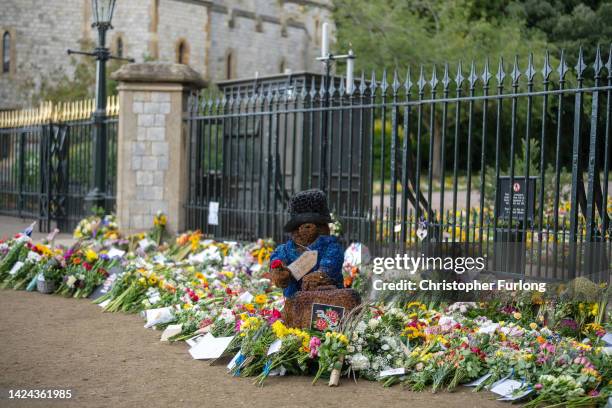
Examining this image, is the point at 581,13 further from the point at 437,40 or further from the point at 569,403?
the point at 569,403

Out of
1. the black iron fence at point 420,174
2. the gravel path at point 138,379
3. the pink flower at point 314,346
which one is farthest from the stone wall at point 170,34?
the pink flower at point 314,346

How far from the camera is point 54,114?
1509 cm

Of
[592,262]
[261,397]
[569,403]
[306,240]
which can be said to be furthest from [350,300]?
[592,262]

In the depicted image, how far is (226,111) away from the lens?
38.1 ft

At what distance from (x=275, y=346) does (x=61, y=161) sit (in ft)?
34.2

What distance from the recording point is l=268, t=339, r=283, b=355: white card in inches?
209

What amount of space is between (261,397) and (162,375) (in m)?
0.87

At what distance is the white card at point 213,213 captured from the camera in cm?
1088

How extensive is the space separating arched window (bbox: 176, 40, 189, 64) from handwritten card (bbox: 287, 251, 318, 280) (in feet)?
115

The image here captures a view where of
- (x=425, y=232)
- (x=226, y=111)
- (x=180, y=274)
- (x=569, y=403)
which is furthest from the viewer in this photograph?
(x=226, y=111)

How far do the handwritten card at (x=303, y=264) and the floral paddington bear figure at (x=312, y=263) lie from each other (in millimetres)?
10

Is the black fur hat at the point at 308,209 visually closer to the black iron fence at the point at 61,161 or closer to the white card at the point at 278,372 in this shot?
the white card at the point at 278,372

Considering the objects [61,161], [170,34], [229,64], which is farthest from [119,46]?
[61,161]

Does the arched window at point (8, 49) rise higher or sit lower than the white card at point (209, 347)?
higher
